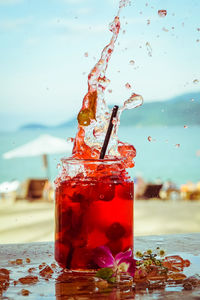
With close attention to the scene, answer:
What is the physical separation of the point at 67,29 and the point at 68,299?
906cm

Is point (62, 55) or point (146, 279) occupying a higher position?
point (62, 55)

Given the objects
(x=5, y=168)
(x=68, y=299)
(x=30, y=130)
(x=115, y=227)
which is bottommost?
(x=68, y=299)

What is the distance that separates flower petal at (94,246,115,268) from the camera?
0.98 meters

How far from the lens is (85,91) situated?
27.5 ft

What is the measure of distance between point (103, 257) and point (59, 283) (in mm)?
97

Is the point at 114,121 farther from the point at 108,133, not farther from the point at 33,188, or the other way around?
the point at 33,188

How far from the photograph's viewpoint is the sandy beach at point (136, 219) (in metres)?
7.86

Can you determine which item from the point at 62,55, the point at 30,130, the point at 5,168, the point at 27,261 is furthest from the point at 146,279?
the point at 30,130

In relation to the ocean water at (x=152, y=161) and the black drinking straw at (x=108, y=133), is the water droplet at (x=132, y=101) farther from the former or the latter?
the ocean water at (x=152, y=161)

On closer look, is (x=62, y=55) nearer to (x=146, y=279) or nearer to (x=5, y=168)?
(x=5, y=168)

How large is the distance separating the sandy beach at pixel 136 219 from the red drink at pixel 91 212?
6.26 m

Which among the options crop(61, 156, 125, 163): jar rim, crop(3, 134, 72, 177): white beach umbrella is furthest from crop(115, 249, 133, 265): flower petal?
crop(3, 134, 72, 177): white beach umbrella

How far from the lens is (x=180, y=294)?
0.88m

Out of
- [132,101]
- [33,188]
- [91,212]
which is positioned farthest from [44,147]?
[91,212]
